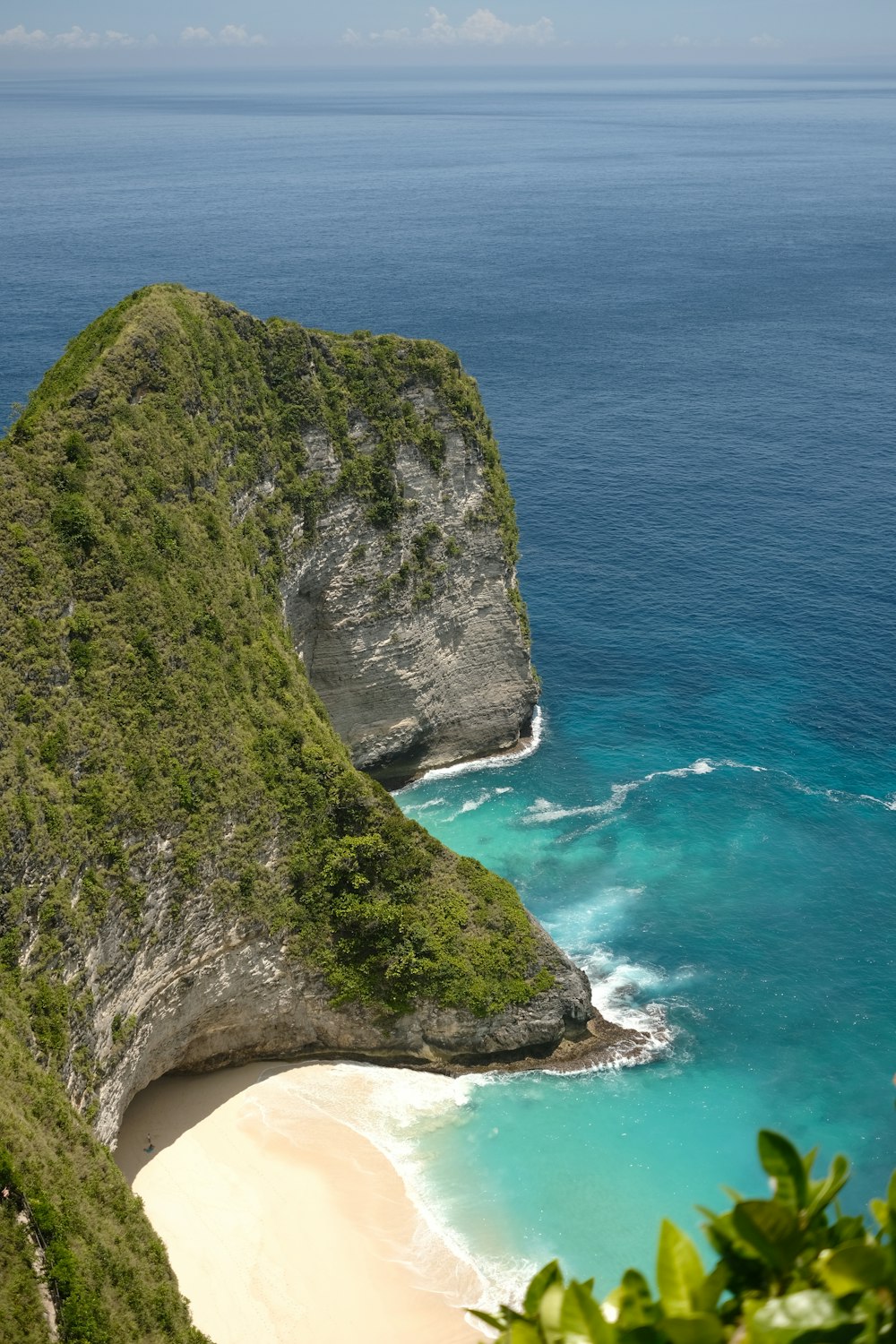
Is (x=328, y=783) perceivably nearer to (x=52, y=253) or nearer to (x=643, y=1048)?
(x=643, y=1048)

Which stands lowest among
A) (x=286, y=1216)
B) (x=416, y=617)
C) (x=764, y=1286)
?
(x=286, y=1216)

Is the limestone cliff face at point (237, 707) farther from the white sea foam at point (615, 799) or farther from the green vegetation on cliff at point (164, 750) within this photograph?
the white sea foam at point (615, 799)

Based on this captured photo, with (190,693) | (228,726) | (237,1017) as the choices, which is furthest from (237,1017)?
(190,693)

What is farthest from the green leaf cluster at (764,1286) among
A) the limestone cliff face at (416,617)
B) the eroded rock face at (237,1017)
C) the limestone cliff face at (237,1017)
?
the limestone cliff face at (416,617)

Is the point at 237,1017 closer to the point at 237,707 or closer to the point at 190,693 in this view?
the point at 237,707

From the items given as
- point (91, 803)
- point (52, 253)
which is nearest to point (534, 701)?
point (91, 803)
